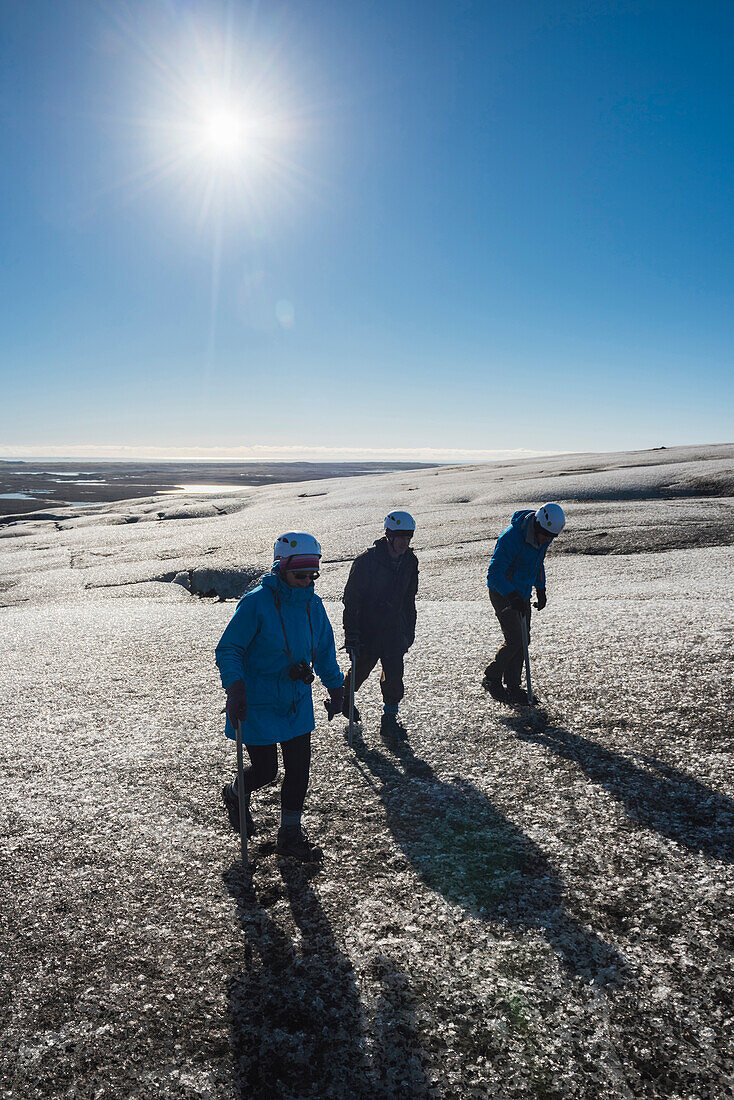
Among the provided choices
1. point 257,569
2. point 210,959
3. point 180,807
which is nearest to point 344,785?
point 180,807

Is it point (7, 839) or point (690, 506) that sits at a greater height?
point (690, 506)

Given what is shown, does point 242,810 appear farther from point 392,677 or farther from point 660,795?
point 660,795

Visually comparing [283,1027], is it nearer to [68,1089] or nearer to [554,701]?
[68,1089]

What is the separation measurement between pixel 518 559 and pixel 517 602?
0.60 meters

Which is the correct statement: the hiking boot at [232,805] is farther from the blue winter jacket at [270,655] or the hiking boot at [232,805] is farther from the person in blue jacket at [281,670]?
the blue winter jacket at [270,655]

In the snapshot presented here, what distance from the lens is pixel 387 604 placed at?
6.95 meters

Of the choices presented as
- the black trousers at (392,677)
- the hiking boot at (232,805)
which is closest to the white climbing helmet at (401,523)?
the black trousers at (392,677)

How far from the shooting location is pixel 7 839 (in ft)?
16.6

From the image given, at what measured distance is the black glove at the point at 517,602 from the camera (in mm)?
7477

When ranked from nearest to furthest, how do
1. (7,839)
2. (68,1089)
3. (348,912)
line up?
(68,1089) → (348,912) → (7,839)

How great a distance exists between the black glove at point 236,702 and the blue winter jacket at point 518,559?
416 centimetres

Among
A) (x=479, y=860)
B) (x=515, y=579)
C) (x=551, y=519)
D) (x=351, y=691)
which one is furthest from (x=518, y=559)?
(x=479, y=860)

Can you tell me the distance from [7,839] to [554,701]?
241 inches

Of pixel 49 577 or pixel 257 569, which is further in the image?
pixel 49 577
